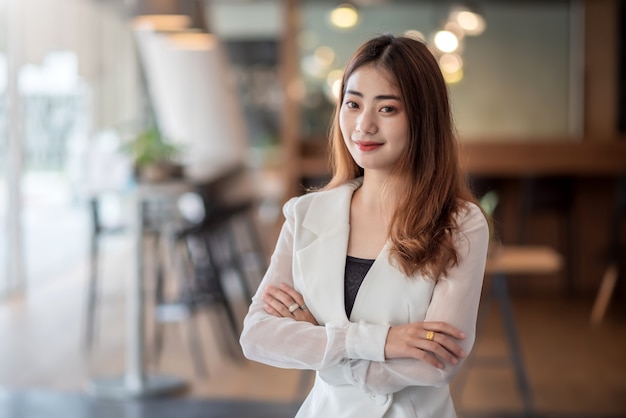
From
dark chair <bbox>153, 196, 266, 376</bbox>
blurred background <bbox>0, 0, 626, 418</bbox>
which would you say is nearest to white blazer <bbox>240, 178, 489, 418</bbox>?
blurred background <bbox>0, 0, 626, 418</bbox>

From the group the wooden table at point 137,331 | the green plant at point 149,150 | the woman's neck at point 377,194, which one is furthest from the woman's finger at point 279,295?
the green plant at point 149,150

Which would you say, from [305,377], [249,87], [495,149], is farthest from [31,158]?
[249,87]

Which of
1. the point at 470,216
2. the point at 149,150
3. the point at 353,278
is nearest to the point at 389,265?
the point at 353,278

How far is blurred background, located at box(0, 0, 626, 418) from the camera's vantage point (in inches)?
206

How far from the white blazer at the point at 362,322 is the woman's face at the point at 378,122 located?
0.46 ft

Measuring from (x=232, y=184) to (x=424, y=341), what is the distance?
A: 859 centimetres

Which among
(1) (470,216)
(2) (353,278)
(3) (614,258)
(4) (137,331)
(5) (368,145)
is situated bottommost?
(3) (614,258)

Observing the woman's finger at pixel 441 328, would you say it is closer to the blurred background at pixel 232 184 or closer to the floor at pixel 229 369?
the blurred background at pixel 232 184

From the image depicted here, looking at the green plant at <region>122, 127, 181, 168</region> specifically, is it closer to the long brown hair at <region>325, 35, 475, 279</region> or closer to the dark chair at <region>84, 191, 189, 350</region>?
the dark chair at <region>84, 191, 189, 350</region>

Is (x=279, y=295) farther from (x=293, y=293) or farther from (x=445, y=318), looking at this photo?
(x=445, y=318)

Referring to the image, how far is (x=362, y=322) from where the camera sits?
5.78 feet

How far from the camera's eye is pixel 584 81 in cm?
937

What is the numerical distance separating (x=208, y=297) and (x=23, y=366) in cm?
115

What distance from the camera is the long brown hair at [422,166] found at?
69.9 inches
